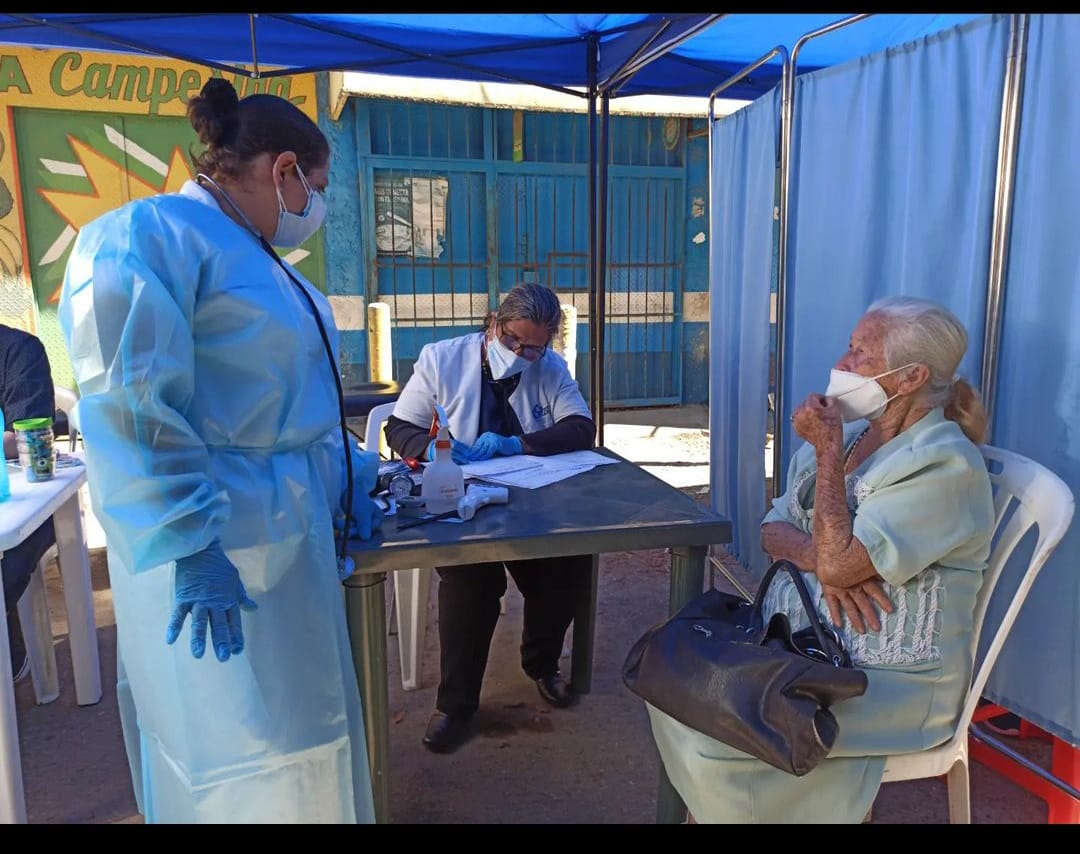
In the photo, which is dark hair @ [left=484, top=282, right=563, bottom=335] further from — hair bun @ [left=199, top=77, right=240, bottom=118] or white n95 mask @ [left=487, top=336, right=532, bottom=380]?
hair bun @ [left=199, top=77, right=240, bottom=118]

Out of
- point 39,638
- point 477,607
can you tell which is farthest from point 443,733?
point 39,638

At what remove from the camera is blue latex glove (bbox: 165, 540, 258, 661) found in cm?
141

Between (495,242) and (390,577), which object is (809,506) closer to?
(390,577)

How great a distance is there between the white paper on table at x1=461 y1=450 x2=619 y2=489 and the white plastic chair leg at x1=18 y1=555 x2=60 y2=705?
5.17ft

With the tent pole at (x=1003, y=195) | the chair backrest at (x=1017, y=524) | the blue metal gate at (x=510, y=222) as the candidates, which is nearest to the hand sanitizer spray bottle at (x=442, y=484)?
the chair backrest at (x=1017, y=524)

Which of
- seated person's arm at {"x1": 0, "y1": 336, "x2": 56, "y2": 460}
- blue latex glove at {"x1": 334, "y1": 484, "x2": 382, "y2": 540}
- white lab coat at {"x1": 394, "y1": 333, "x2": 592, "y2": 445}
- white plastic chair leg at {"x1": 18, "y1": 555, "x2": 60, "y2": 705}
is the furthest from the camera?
seated person's arm at {"x1": 0, "y1": 336, "x2": 56, "y2": 460}

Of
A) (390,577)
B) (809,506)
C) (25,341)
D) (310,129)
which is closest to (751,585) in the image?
(390,577)

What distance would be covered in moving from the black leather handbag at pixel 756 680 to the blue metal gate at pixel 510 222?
5.62 m

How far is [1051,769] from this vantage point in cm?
223

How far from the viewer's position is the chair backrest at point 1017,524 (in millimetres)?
1603

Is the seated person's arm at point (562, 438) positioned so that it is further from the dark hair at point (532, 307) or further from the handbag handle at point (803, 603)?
the handbag handle at point (803, 603)

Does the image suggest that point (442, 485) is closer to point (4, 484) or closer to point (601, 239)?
point (4, 484)

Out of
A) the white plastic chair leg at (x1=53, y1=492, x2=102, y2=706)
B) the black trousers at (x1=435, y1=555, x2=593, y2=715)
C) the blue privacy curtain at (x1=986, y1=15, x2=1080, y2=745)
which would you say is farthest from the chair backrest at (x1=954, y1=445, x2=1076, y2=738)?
the white plastic chair leg at (x1=53, y1=492, x2=102, y2=706)

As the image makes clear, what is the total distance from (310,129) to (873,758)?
172cm
